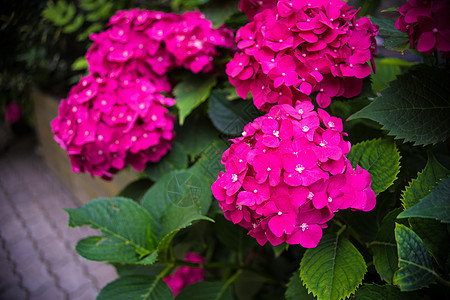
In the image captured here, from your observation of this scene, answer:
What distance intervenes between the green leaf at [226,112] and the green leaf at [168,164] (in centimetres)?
15

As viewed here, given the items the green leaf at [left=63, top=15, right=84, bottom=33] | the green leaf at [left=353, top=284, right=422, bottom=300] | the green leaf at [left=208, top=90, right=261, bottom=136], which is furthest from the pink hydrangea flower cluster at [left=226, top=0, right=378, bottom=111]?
the green leaf at [left=63, top=15, right=84, bottom=33]

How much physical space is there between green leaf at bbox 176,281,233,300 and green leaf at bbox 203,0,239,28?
733 mm

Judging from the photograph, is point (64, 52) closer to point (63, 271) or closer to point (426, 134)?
point (63, 271)

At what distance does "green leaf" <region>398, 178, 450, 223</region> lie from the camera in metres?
0.51

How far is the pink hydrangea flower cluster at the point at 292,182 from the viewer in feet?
1.74

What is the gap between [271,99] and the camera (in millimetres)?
658

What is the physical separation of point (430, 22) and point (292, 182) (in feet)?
1.14

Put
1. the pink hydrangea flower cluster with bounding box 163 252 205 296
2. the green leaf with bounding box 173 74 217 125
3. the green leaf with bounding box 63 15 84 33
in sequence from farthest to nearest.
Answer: the green leaf with bounding box 63 15 84 33 → the pink hydrangea flower cluster with bounding box 163 252 205 296 → the green leaf with bounding box 173 74 217 125

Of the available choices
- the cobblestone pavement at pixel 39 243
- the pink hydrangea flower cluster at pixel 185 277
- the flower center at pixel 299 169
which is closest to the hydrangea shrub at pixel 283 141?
the flower center at pixel 299 169

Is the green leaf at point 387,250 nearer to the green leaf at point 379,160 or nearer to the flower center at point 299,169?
Answer: the green leaf at point 379,160

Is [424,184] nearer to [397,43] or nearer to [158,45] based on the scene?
[397,43]

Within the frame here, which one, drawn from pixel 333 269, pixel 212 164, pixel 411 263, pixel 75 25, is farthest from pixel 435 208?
pixel 75 25

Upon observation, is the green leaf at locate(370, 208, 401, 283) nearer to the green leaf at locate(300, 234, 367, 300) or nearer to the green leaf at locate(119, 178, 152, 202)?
the green leaf at locate(300, 234, 367, 300)

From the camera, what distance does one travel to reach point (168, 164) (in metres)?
1.05
